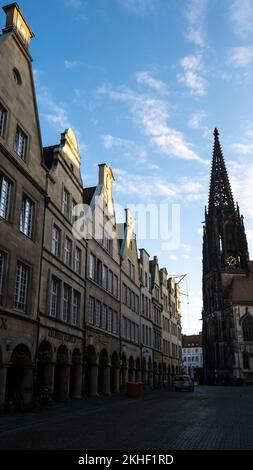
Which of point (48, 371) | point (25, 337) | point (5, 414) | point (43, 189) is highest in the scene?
point (43, 189)

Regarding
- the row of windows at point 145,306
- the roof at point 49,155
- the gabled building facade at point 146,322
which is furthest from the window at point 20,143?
the row of windows at point 145,306

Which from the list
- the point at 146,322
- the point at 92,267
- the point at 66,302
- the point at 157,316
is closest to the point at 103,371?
the point at 92,267

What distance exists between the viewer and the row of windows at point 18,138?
19812 millimetres

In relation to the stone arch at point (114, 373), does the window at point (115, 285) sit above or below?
above

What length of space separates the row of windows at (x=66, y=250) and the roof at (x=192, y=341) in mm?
129673

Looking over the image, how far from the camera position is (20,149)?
21.7m

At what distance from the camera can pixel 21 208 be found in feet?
69.4

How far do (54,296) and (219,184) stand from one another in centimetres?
8534

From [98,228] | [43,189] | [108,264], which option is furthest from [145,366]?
[43,189]

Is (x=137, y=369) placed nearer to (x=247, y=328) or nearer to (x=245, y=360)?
(x=245, y=360)

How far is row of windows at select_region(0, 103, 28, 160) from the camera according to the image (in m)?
19.8

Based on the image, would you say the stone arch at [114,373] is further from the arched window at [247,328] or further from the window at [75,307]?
the arched window at [247,328]

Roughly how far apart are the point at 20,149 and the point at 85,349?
46.2 ft
